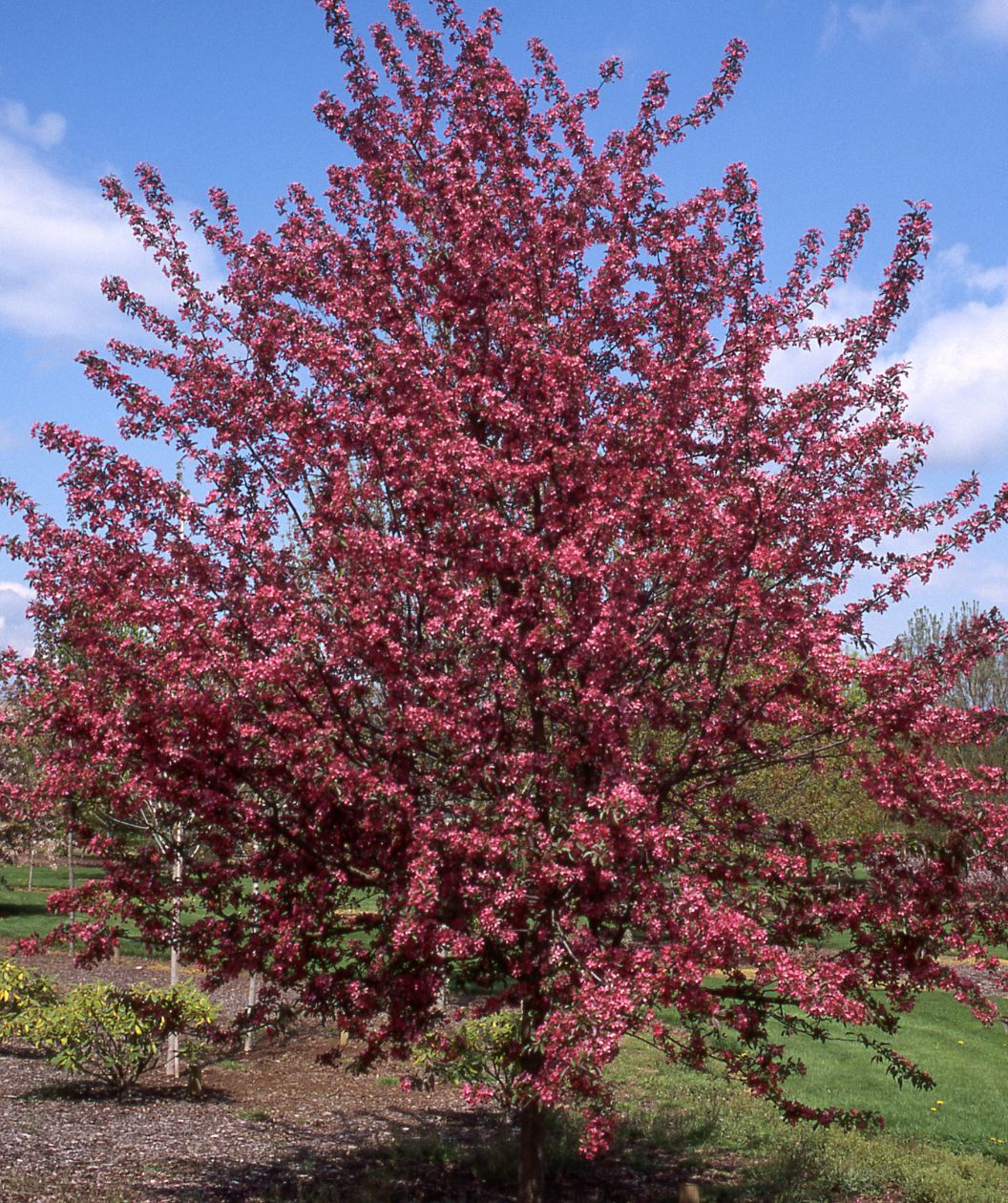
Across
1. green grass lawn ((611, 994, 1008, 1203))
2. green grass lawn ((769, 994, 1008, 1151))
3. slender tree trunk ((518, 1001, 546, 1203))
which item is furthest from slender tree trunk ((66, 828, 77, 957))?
green grass lawn ((769, 994, 1008, 1151))

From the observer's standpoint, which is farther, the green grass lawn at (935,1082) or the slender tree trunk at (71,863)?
the green grass lawn at (935,1082)

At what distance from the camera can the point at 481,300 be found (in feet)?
26.6

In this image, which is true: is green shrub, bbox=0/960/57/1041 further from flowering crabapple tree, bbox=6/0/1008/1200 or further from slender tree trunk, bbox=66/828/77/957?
flowering crabapple tree, bbox=6/0/1008/1200

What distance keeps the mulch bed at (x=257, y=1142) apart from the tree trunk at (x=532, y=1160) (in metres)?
1.25

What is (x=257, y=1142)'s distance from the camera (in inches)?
459

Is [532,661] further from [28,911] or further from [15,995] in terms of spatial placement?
[28,911]

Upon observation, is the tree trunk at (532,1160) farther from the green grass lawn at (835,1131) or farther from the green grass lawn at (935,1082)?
the green grass lawn at (935,1082)

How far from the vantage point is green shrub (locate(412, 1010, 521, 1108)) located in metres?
7.28

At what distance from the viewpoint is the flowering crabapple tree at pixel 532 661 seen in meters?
6.50

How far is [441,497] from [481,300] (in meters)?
1.93

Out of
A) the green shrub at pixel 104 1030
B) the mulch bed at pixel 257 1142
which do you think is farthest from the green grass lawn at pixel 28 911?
the mulch bed at pixel 257 1142

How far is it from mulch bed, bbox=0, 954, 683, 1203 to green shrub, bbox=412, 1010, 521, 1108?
0.73m

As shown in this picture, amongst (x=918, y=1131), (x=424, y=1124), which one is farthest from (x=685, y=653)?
(x=918, y=1131)

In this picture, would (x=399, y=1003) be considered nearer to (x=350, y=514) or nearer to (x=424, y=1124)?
(x=350, y=514)
